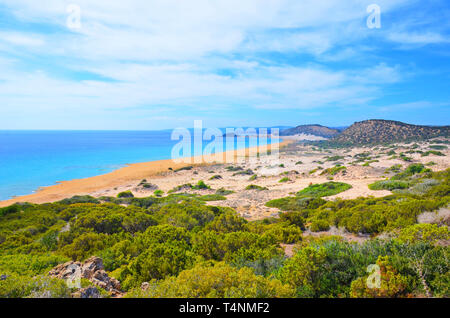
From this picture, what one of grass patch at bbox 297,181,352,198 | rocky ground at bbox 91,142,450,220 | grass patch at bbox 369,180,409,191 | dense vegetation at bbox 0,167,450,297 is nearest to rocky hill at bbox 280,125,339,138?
rocky ground at bbox 91,142,450,220

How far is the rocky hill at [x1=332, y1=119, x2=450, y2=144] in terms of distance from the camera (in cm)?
5981

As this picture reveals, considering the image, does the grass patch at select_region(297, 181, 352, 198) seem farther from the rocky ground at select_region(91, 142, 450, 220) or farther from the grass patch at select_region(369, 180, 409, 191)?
the grass patch at select_region(369, 180, 409, 191)

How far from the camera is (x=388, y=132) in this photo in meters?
65.7

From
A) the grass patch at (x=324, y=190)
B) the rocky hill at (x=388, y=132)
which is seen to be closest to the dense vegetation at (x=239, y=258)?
the grass patch at (x=324, y=190)

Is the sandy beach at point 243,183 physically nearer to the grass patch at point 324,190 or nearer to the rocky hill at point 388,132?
the grass patch at point 324,190

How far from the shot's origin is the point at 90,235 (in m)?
7.22

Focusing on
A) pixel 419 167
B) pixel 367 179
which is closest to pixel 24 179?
pixel 367 179

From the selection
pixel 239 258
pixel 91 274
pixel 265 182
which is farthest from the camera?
pixel 265 182

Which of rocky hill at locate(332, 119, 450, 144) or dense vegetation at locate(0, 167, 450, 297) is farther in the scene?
rocky hill at locate(332, 119, 450, 144)

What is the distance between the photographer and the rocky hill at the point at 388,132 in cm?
5981

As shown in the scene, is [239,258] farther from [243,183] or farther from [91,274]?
[243,183]

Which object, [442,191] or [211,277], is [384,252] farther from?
[442,191]

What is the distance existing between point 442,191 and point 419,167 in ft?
45.0

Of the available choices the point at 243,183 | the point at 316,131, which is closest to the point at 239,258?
the point at 243,183
